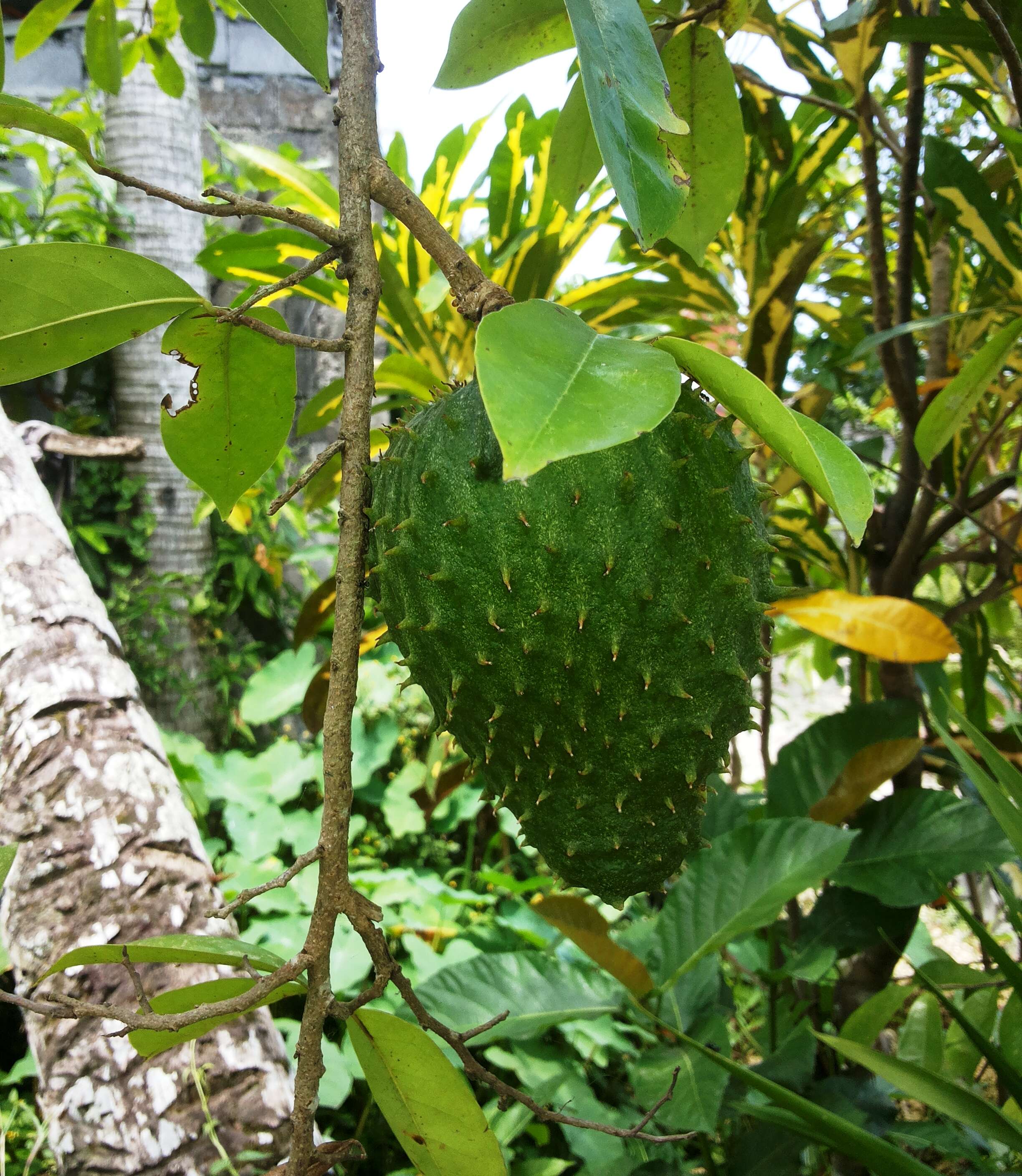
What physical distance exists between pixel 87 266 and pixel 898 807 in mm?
1389

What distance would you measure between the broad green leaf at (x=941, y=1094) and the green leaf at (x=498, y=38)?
1.04m

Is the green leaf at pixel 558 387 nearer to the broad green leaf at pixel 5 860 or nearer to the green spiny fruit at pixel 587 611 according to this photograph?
the green spiny fruit at pixel 587 611

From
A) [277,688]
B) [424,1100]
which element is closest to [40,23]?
[424,1100]

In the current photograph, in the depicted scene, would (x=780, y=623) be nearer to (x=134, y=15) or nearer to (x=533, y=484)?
(x=533, y=484)

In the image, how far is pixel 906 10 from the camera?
1170 mm

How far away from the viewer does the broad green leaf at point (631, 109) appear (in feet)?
1.27

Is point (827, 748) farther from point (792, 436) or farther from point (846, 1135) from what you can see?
point (792, 436)

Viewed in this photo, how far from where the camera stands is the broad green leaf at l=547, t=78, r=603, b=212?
2.61 ft

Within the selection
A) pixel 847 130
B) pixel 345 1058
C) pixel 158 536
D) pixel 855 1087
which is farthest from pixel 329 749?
pixel 158 536

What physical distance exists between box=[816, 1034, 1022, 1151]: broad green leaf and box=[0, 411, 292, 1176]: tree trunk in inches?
25.7

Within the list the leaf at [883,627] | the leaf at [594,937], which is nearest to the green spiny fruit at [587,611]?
the leaf at [883,627]

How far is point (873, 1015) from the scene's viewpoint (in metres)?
1.23

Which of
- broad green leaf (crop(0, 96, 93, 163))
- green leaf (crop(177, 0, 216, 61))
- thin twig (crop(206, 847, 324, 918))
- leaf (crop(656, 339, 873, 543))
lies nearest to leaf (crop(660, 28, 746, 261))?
leaf (crop(656, 339, 873, 543))

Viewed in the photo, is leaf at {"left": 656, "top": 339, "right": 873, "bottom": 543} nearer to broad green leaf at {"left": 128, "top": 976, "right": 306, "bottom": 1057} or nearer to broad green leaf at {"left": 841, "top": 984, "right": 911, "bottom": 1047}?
broad green leaf at {"left": 128, "top": 976, "right": 306, "bottom": 1057}
